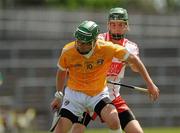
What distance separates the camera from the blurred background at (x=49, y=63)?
2700 cm

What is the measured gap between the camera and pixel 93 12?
37.1m

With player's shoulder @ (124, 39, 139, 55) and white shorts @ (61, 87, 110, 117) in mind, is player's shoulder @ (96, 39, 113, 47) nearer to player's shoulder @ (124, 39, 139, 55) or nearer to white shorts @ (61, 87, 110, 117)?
white shorts @ (61, 87, 110, 117)

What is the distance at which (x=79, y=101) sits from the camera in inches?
501

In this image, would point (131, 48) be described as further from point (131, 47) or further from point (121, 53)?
point (121, 53)

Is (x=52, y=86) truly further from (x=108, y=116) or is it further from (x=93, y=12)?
(x=108, y=116)

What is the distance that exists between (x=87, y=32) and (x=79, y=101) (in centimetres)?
102

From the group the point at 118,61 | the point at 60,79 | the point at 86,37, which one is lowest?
the point at 60,79

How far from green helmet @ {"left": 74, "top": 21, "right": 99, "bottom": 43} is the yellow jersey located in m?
0.22

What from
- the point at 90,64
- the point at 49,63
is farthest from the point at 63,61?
the point at 49,63

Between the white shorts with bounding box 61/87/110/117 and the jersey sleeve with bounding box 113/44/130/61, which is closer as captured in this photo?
the jersey sleeve with bounding box 113/44/130/61

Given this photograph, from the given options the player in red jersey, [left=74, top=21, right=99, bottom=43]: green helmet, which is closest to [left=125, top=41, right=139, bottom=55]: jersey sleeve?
the player in red jersey

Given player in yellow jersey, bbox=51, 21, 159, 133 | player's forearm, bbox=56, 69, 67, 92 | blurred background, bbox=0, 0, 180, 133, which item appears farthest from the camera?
blurred background, bbox=0, 0, 180, 133

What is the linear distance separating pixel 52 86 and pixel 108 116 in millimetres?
14921

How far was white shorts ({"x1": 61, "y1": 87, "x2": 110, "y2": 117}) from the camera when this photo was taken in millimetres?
12703
